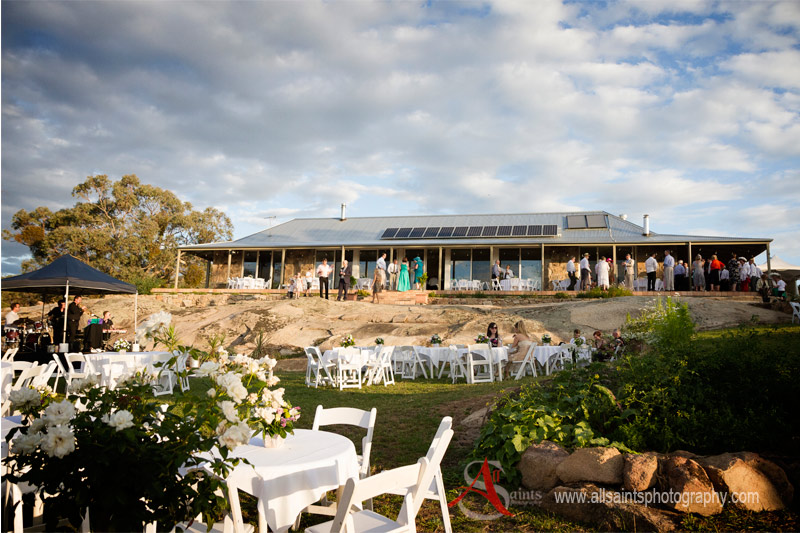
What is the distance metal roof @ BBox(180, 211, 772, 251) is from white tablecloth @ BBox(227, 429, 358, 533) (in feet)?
60.1

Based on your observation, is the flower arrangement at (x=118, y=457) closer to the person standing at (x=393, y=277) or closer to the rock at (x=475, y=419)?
the rock at (x=475, y=419)

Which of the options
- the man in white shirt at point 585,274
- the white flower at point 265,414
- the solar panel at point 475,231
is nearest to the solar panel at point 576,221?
the solar panel at point 475,231

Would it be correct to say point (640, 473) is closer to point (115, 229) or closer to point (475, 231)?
point (475, 231)

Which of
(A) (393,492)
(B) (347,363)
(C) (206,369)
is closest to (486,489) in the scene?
(A) (393,492)

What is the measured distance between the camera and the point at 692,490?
10.8ft

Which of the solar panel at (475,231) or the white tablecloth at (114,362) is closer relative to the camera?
the white tablecloth at (114,362)

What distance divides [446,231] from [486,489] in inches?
782

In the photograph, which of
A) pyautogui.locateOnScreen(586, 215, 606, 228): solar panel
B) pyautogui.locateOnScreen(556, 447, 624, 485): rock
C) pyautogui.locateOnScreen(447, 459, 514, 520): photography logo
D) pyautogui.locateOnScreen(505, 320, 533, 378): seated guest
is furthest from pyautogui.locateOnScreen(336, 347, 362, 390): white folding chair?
pyautogui.locateOnScreen(586, 215, 606, 228): solar panel

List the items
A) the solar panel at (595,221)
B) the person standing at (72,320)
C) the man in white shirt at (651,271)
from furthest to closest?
the solar panel at (595,221)
the man in white shirt at (651,271)
the person standing at (72,320)

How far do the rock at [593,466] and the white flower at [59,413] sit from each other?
347 cm

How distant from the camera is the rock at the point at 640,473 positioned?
11.4 ft

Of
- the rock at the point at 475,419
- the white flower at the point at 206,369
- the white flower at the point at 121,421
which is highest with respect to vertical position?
the white flower at the point at 206,369

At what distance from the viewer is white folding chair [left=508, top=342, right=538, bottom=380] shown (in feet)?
33.3

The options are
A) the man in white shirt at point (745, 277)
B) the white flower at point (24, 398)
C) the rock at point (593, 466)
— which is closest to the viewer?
the white flower at point (24, 398)
